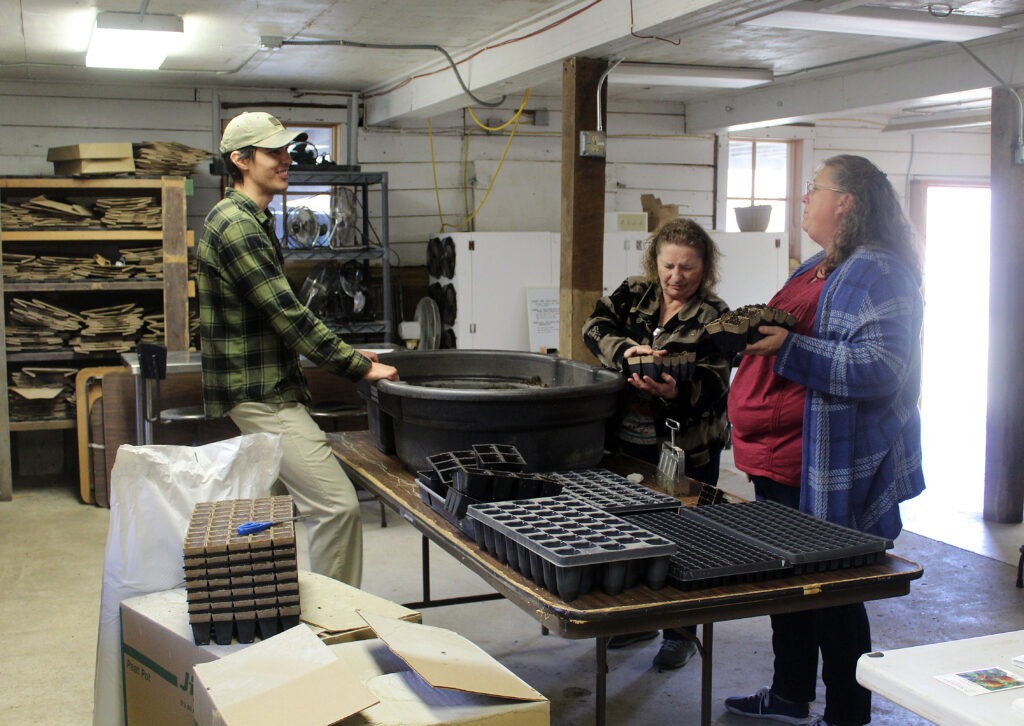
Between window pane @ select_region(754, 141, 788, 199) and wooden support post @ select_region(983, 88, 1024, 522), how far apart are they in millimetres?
3018

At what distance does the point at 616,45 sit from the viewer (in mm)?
3973

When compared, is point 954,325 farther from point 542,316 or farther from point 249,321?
point 249,321

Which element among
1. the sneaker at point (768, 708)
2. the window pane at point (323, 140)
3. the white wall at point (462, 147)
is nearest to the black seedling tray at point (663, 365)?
the sneaker at point (768, 708)

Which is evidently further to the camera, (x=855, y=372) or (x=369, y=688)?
(x=855, y=372)

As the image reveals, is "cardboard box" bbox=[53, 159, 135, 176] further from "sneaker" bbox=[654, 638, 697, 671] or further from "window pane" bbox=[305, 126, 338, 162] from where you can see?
"sneaker" bbox=[654, 638, 697, 671]

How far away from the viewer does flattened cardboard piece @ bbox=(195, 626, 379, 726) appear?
5.46ft

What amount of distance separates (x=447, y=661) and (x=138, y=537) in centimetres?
91

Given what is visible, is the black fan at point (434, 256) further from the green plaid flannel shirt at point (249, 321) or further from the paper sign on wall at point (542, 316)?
the green plaid flannel shirt at point (249, 321)

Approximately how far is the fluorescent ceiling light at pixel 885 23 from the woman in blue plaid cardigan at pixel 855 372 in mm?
2059

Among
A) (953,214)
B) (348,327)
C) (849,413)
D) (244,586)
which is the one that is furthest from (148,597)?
(953,214)

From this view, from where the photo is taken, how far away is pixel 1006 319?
496 centimetres

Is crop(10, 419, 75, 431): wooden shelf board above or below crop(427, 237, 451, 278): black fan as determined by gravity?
below

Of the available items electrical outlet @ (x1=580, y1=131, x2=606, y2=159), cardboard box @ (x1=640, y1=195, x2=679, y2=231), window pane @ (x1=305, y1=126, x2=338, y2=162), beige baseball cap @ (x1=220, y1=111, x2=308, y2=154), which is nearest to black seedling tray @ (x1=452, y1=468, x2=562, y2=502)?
beige baseball cap @ (x1=220, y1=111, x2=308, y2=154)

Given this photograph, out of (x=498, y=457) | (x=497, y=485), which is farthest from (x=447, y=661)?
(x=498, y=457)
